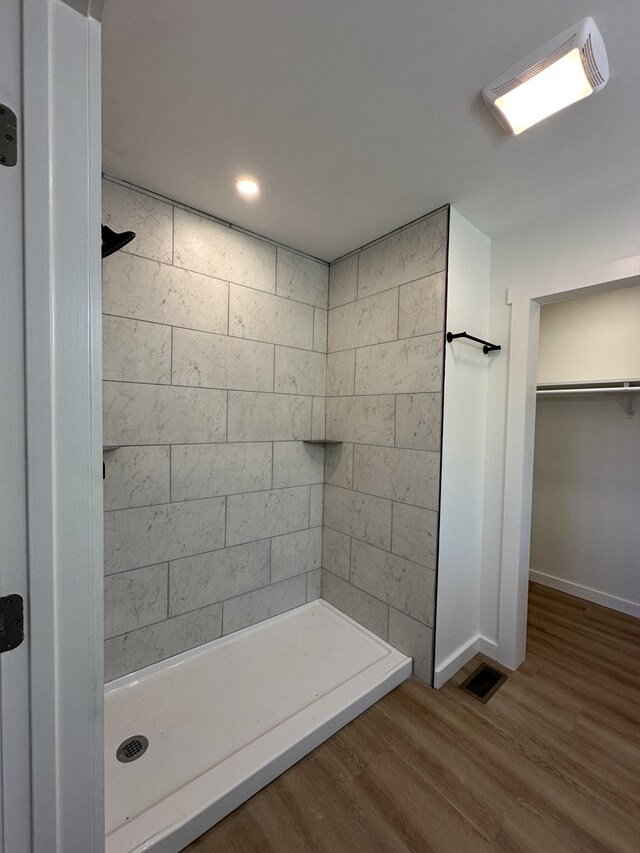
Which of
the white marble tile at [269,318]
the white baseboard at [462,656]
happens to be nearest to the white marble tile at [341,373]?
the white marble tile at [269,318]

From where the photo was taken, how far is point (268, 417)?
2.20 m

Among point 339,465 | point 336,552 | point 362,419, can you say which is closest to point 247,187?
point 362,419

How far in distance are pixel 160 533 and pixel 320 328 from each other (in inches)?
64.4

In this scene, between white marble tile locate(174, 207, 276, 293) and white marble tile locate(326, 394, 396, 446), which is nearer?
white marble tile locate(174, 207, 276, 293)

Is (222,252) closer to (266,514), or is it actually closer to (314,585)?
(266,514)

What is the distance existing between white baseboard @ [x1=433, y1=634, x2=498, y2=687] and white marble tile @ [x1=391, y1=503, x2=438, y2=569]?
1.86 feet

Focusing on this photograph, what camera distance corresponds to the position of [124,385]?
169 centimetres

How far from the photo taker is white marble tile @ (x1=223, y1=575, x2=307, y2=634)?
6.93 feet

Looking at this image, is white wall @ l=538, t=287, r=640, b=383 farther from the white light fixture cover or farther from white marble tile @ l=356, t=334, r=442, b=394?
the white light fixture cover

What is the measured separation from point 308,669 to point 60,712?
155 centimetres

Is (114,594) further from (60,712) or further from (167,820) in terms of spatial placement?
(60,712)

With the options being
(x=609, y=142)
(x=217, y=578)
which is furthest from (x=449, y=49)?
(x=217, y=578)

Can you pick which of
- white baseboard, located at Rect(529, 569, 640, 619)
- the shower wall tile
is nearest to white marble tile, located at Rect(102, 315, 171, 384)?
the shower wall tile

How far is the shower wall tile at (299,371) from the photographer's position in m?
2.25
